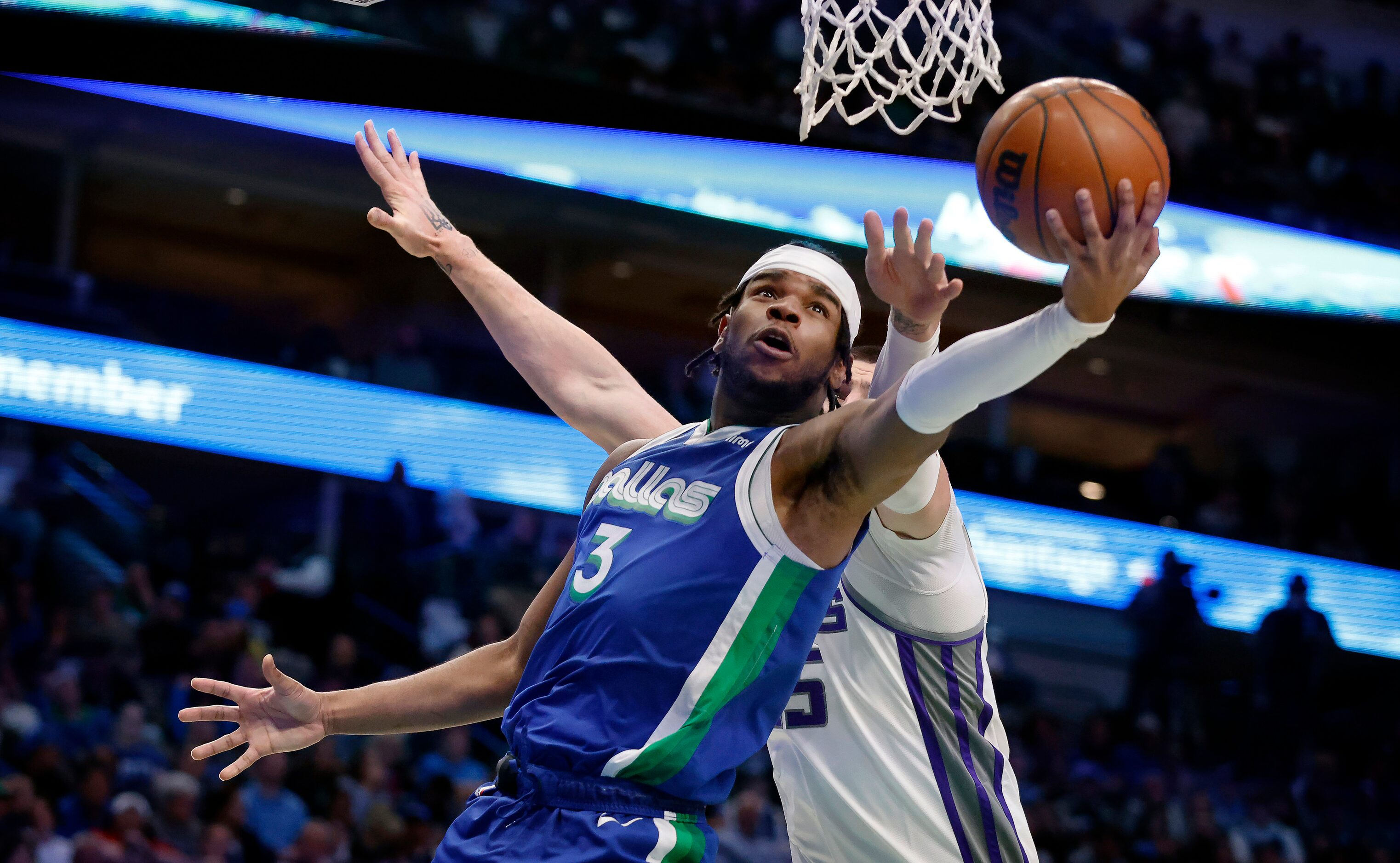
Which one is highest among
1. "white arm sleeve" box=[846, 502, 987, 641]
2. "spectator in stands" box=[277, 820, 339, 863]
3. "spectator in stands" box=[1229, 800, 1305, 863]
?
"spectator in stands" box=[1229, 800, 1305, 863]

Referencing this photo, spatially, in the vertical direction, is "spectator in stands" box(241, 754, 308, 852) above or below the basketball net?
below

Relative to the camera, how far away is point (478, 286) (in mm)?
4055

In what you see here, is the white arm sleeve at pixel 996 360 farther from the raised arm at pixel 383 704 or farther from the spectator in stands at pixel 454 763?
the spectator in stands at pixel 454 763

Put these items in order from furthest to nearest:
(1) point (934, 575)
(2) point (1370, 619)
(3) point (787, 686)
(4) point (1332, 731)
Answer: (2) point (1370, 619) < (4) point (1332, 731) < (1) point (934, 575) < (3) point (787, 686)

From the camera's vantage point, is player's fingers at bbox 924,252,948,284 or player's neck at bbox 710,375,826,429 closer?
player's fingers at bbox 924,252,948,284

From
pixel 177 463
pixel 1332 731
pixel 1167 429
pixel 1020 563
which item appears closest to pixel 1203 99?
pixel 1167 429

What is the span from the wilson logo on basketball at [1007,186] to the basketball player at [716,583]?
0.59ft

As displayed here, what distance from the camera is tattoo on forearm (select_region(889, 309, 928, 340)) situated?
2830mm

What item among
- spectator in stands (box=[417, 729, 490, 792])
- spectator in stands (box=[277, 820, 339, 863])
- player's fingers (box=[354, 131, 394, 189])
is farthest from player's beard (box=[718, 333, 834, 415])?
spectator in stands (box=[417, 729, 490, 792])

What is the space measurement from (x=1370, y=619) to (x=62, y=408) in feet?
40.8

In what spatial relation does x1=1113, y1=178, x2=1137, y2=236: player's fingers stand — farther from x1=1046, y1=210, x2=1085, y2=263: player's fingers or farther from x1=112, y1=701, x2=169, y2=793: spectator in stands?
x1=112, y1=701, x2=169, y2=793: spectator in stands

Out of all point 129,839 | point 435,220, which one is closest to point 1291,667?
point 129,839

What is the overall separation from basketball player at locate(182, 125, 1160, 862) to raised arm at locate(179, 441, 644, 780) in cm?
48

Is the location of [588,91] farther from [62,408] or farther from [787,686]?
[787,686]
